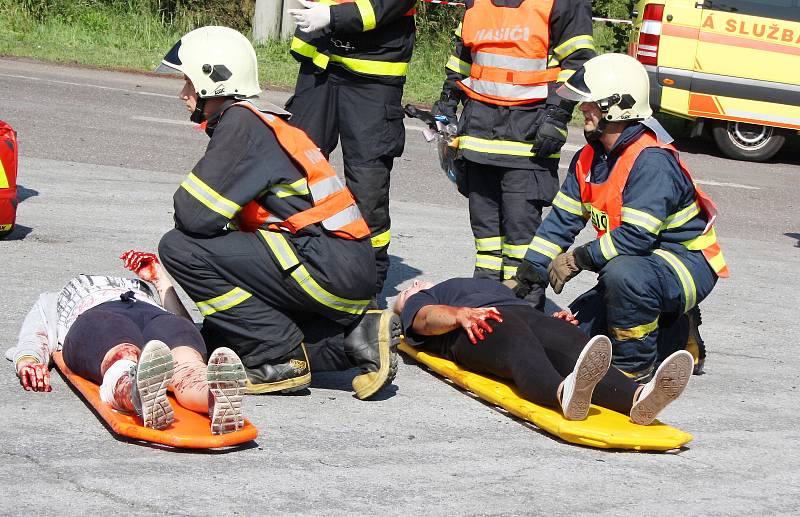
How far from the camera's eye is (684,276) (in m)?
5.66

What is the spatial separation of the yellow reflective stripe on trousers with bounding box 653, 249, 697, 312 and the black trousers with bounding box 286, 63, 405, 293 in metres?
1.57

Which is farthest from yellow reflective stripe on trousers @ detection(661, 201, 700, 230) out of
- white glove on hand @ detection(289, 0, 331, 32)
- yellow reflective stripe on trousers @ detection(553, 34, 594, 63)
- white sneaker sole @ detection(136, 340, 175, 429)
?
white sneaker sole @ detection(136, 340, 175, 429)

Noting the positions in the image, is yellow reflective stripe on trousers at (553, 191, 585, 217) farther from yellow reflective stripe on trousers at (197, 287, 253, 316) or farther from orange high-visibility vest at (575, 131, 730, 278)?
yellow reflective stripe on trousers at (197, 287, 253, 316)

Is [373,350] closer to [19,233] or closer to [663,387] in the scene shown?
[663,387]

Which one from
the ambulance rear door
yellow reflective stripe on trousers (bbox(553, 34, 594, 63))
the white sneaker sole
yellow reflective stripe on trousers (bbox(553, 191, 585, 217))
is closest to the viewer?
the white sneaker sole

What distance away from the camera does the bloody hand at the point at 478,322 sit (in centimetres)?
538

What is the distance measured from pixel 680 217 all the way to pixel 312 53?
6.89 feet

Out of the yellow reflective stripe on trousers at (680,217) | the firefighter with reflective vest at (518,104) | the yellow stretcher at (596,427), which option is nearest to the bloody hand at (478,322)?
the yellow stretcher at (596,427)

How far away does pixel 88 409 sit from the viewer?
4645mm

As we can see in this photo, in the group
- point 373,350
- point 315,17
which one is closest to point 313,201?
point 373,350

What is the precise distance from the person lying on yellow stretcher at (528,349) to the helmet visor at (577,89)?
0.94 m

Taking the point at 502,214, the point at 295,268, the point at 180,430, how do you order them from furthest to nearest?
the point at 502,214
the point at 295,268
the point at 180,430

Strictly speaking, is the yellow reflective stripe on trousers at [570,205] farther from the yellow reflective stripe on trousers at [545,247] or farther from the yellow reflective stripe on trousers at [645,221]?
the yellow reflective stripe on trousers at [645,221]

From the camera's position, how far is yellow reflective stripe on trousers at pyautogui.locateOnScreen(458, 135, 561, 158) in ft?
21.6
